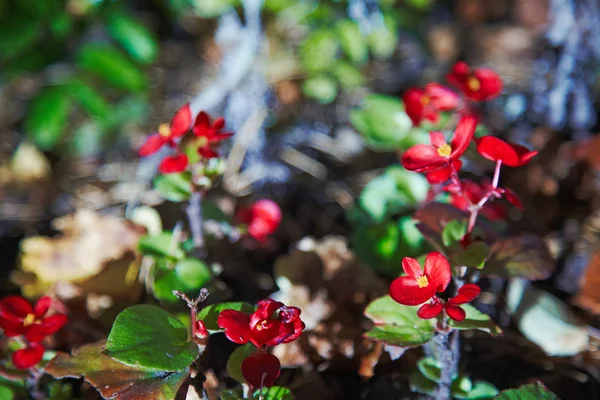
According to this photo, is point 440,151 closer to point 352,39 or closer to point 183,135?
point 183,135

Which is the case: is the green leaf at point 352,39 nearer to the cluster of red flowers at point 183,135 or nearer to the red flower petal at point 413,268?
the cluster of red flowers at point 183,135

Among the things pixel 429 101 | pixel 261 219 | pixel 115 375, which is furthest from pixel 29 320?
pixel 429 101

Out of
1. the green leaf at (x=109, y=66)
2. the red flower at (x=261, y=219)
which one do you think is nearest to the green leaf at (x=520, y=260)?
the red flower at (x=261, y=219)

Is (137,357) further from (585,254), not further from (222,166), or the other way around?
(585,254)

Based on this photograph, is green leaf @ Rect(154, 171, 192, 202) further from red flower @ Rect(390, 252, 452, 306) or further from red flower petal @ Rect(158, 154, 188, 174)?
red flower @ Rect(390, 252, 452, 306)

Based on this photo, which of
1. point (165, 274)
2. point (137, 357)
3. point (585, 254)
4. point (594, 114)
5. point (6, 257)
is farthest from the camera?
point (594, 114)

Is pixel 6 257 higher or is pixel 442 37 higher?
pixel 442 37

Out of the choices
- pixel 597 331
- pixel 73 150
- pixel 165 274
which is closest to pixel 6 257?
pixel 73 150
